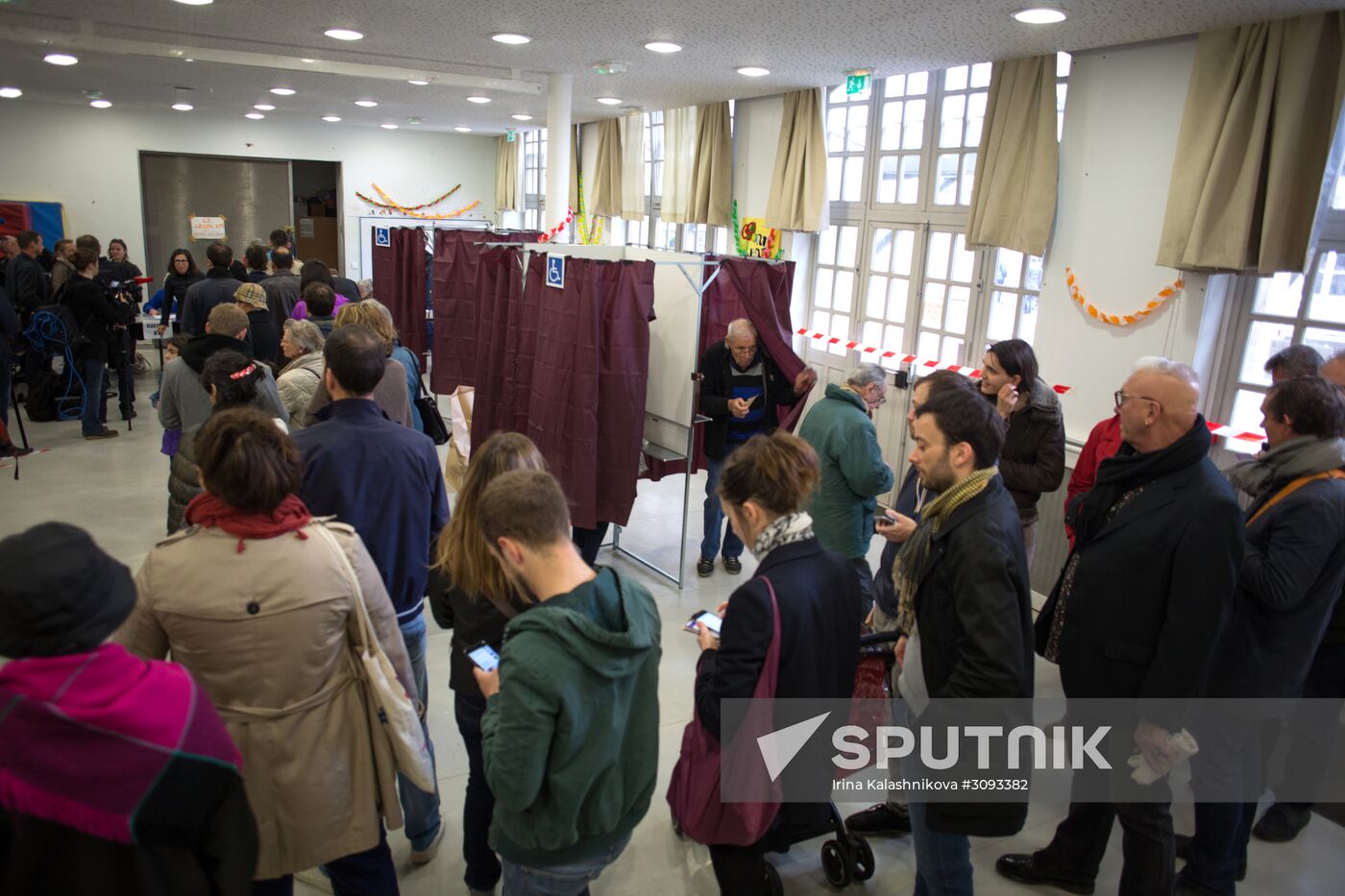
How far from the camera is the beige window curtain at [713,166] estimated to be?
730cm

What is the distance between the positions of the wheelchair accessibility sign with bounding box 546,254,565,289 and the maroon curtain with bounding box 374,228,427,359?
3.21 metres

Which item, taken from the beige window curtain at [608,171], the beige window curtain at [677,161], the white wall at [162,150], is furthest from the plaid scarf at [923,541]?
the white wall at [162,150]

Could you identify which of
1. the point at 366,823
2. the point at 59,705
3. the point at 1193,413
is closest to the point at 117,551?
the point at 366,823

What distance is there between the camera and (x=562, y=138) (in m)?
6.70

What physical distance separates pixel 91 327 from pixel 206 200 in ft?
19.7

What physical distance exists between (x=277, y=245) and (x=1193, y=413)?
6670mm

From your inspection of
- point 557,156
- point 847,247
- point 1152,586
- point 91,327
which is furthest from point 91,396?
point 1152,586

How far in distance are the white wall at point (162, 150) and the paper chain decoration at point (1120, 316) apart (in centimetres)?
1048

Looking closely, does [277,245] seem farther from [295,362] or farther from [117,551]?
[295,362]

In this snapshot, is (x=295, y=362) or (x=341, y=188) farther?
(x=341, y=188)

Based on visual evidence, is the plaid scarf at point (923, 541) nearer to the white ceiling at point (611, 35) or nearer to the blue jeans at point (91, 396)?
the white ceiling at point (611, 35)

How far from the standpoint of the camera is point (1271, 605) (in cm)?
233

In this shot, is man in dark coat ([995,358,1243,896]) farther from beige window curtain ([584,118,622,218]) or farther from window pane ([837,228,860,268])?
beige window curtain ([584,118,622,218])

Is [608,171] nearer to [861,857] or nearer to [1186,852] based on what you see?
[861,857]
